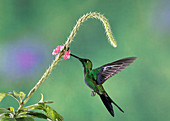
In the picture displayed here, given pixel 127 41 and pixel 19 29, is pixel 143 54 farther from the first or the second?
pixel 19 29

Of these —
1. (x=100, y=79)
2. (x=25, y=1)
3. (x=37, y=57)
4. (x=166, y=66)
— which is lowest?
(x=100, y=79)

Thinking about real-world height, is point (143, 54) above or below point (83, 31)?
below

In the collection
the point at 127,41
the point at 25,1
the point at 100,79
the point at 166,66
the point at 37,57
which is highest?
the point at 25,1

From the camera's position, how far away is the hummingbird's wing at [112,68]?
903 millimetres

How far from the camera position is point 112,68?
939 mm

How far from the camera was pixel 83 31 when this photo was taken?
2.06m

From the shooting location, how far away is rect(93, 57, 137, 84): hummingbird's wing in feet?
2.96

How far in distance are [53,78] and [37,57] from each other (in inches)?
8.0

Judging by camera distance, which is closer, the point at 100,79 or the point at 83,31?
the point at 100,79

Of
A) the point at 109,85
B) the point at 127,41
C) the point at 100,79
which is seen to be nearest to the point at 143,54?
the point at 127,41

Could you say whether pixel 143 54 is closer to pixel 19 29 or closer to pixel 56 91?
pixel 56 91

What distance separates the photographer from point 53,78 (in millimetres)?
2031

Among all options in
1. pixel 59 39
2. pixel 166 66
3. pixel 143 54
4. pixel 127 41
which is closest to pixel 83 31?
pixel 59 39

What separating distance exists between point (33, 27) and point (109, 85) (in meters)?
0.75
